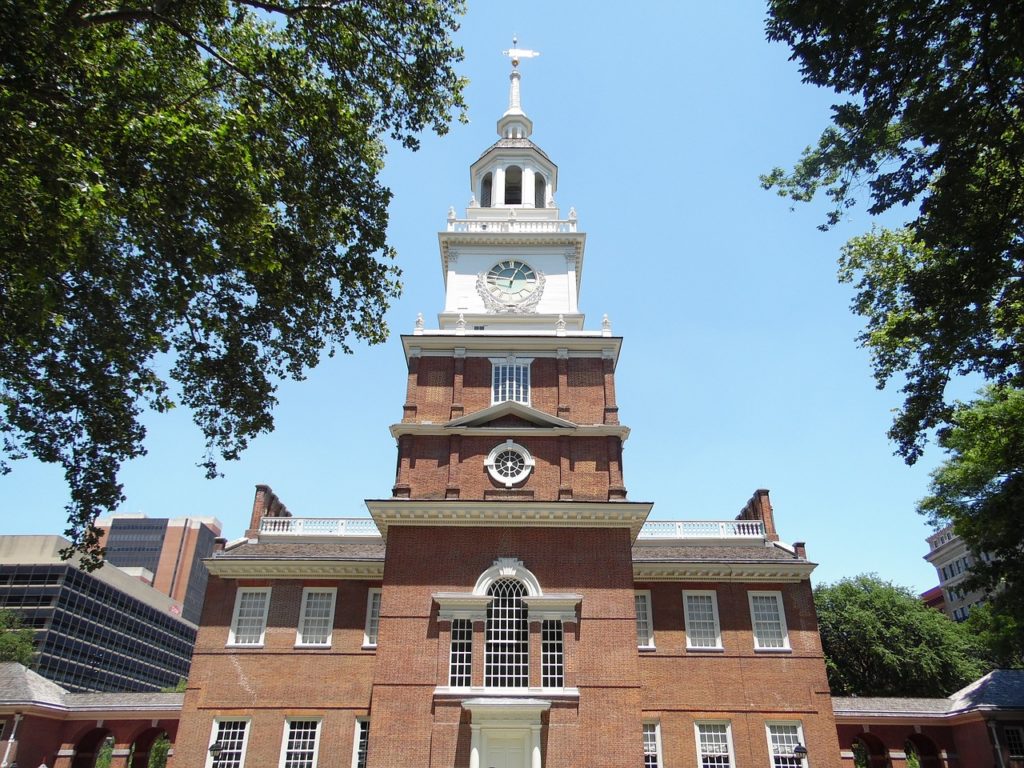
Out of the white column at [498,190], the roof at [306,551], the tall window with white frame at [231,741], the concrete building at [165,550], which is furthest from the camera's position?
the concrete building at [165,550]

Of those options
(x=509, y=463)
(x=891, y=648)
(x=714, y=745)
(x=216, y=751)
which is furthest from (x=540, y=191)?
(x=891, y=648)

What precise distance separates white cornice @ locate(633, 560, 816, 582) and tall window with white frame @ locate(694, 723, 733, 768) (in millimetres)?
4901

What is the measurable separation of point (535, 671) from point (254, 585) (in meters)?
11.9

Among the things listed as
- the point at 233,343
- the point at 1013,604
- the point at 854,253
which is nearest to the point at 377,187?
the point at 233,343

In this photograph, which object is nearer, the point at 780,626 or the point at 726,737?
the point at 726,737

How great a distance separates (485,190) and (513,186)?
3.97 feet

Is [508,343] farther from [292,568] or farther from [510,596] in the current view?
[292,568]

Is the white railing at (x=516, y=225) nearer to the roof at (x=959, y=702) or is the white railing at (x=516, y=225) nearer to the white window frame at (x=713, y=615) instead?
the white window frame at (x=713, y=615)

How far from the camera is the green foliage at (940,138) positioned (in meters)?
10.8

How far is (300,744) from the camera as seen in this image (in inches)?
968

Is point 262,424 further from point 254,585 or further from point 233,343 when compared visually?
point 254,585

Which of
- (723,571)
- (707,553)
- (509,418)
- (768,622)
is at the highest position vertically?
(509,418)

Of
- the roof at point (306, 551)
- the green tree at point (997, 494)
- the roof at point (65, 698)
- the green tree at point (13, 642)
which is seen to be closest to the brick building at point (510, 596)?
the roof at point (306, 551)

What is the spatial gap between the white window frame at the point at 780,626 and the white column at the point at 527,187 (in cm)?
1702
